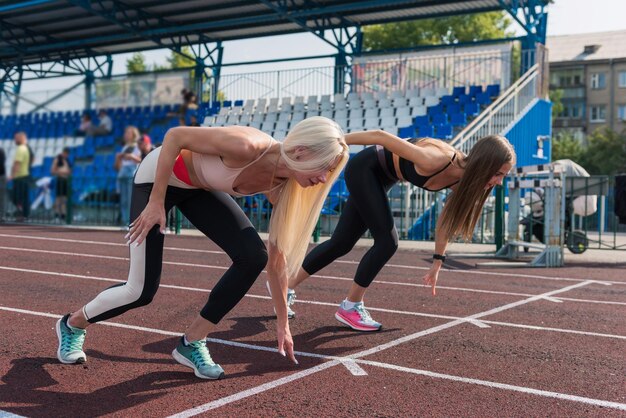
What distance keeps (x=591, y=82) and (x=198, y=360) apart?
74615 millimetres

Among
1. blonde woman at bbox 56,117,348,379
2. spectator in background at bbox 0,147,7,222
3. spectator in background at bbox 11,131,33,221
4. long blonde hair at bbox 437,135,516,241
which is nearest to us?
blonde woman at bbox 56,117,348,379

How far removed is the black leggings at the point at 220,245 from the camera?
13.1ft

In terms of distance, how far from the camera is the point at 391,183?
5.68m

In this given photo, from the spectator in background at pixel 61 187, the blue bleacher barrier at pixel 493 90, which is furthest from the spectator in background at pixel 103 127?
the blue bleacher barrier at pixel 493 90

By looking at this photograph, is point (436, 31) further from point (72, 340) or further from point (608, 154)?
point (72, 340)

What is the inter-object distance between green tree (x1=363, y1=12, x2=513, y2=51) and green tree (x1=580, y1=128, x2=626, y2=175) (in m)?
12.7

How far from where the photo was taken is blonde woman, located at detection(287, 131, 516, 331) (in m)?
4.79

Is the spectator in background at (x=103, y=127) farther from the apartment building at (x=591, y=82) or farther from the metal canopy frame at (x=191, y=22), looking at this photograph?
the apartment building at (x=591, y=82)

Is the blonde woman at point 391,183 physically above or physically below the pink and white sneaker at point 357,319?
above

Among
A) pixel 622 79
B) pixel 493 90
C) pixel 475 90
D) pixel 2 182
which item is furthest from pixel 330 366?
pixel 622 79

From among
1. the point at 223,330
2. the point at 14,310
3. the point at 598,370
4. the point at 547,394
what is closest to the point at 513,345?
the point at 598,370

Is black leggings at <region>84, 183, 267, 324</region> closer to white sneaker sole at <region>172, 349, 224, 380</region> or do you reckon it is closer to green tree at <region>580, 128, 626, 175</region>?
white sneaker sole at <region>172, 349, 224, 380</region>

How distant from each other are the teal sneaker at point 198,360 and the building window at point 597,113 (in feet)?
244

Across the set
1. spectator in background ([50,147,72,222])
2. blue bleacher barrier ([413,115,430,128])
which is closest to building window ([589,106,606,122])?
blue bleacher barrier ([413,115,430,128])
